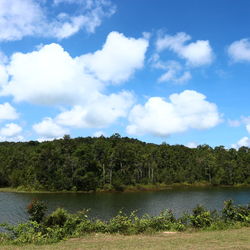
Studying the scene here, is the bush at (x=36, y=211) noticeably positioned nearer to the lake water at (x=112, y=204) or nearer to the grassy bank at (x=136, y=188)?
the lake water at (x=112, y=204)

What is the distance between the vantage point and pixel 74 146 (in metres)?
90.9

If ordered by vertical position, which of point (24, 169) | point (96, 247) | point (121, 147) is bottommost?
point (96, 247)

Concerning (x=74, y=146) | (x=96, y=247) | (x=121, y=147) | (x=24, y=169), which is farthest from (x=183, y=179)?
(x=96, y=247)

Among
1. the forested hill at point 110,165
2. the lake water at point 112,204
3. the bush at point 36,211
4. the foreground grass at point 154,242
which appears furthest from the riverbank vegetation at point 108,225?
the forested hill at point 110,165

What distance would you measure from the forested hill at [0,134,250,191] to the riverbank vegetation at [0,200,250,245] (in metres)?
65.9

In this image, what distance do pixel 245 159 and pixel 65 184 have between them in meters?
67.7

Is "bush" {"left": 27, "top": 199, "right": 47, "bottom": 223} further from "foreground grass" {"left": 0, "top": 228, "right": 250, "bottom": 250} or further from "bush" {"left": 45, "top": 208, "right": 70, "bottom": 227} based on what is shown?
"foreground grass" {"left": 0, "top": 228, "right": 250, "bottom": 250}

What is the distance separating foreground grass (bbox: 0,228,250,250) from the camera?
37.4 ft

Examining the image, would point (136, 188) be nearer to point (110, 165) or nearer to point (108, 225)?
point (110, 165)

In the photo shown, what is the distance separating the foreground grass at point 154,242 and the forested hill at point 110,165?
6879 centimetres

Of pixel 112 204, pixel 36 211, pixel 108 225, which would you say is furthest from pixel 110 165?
pixel 108 225

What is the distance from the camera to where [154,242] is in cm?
1255

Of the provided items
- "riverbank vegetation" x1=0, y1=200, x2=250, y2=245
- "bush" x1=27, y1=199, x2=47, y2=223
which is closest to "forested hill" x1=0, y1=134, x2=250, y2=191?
"bush" x1=27, y1=199, x2=47, y2=223

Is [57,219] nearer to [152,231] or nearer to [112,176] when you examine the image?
[152,231]
